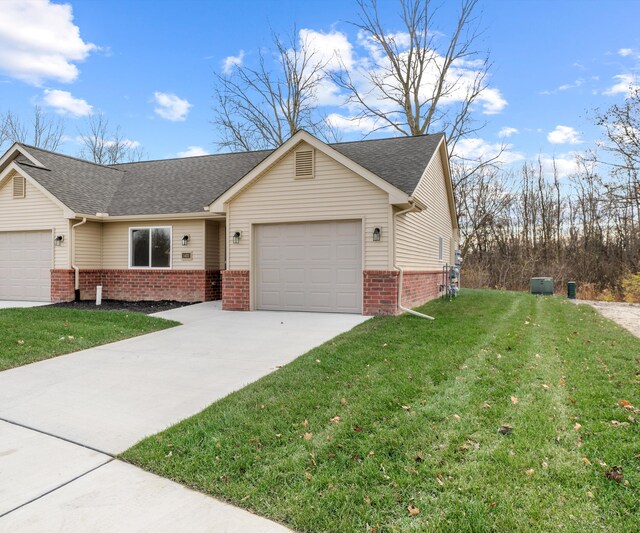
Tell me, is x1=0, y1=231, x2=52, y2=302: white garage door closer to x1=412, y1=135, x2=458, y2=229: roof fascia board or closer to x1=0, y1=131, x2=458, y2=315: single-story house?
x1=0, y1=131, x2=458, y2=315: single-story house

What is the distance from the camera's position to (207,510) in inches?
98.7

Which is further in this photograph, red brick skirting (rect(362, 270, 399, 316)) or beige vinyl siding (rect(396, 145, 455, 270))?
beige vinyl siding (rect(396, 145, 455, 270))

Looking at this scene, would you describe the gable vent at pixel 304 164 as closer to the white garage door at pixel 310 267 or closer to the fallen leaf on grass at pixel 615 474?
the white garage door at pixel 310 267

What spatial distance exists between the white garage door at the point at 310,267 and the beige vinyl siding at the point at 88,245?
6.50 m

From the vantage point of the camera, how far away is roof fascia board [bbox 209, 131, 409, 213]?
9594mm

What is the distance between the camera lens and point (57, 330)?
7738 millimetres

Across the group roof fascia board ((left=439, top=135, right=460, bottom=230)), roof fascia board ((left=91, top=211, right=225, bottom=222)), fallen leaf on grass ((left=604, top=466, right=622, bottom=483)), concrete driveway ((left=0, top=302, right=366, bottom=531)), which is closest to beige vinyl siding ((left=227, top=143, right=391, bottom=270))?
roof fascia board ((left=91, top=211, right=225, bottom=222))

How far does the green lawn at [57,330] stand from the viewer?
21.0ft

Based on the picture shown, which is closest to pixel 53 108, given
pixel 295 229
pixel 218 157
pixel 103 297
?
pixel 218 157

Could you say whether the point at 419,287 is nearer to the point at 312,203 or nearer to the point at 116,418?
the point at 312,203

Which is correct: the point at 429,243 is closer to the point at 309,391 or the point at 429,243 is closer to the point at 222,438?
the point at 309,391

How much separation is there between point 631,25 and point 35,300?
2266cm

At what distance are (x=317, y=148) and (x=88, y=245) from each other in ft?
28.5

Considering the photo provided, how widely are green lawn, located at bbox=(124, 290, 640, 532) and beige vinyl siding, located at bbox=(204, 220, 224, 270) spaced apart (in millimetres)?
8419
